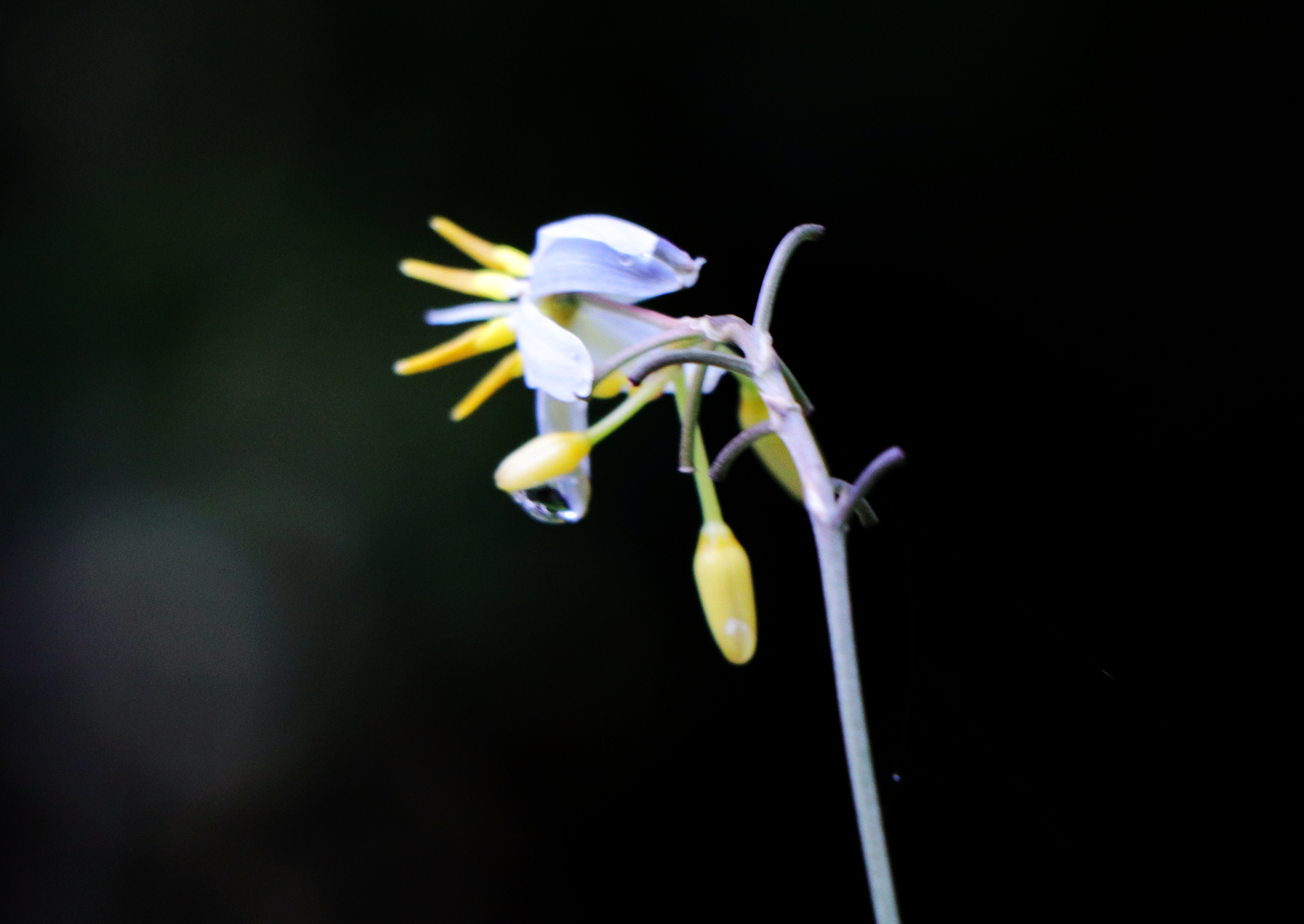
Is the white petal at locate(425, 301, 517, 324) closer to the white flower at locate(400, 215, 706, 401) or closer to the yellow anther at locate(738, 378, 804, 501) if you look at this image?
the white flower at locate(400, 215, 706, 401)

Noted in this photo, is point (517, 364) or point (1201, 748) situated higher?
point (517, 364)

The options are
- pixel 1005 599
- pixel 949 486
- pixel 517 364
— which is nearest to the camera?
pixel 517 364

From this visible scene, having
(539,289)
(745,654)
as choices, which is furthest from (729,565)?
(539,289)

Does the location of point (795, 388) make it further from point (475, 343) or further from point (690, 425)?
point (475, 343)

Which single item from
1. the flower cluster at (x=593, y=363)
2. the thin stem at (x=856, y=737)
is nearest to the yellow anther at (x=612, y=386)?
the flower cluster at (x=593, y=363)

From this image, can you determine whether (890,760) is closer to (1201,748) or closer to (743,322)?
(1201,748)

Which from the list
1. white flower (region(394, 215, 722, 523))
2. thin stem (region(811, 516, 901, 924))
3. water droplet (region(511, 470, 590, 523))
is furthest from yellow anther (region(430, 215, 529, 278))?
thin stem (region(811, 516, 901, 924))
